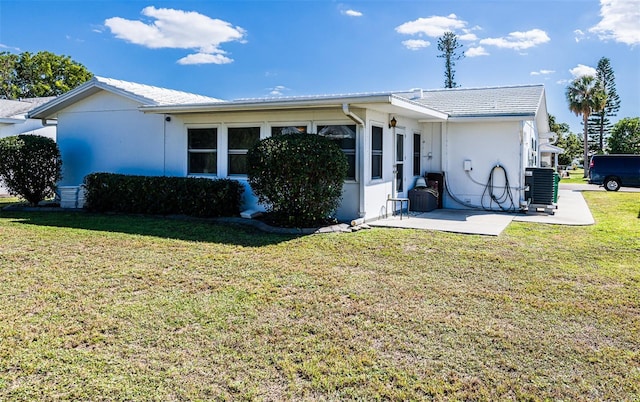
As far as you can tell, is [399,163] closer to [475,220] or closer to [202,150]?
[475,220]

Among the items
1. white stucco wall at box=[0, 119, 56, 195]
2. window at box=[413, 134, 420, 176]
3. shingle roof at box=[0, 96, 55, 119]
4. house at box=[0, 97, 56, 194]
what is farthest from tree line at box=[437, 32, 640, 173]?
shingle roof at box=[0, 96, 55, 119]

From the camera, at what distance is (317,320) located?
13.5 ft

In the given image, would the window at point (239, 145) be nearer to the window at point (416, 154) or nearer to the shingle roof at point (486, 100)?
the window at point (416, 154)

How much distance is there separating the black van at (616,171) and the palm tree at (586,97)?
1378 centimetres

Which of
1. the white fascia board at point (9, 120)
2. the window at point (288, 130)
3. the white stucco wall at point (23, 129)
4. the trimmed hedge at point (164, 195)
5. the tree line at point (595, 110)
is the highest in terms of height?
the tree line at point (595, 110)

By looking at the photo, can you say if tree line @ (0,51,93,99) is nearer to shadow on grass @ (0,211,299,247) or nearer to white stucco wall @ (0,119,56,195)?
white stucco wall @ (0,119,56,195)

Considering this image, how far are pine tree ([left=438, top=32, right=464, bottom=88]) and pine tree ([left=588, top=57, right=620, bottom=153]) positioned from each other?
12.6m

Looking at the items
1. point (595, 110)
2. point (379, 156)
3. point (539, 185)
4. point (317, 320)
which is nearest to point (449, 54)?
point (595, 110)

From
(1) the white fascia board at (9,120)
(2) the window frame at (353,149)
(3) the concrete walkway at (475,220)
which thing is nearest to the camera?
(3) the concrete walkway at (475,220)

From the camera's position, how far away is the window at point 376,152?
9609 mm

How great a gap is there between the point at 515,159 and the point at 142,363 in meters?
10.6

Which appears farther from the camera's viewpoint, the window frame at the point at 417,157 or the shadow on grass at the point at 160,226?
the window frame at the point at 417,157

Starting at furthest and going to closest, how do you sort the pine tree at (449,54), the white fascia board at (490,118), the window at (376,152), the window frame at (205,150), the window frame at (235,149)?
the pine tree at (449,54) < the white fascia board at (490,118) < the window frame at (205,150) < the window frame at (235,149) < the window at (376,152)

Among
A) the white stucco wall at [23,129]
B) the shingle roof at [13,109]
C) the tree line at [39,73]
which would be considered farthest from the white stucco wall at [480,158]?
the tree line at [39,73]
